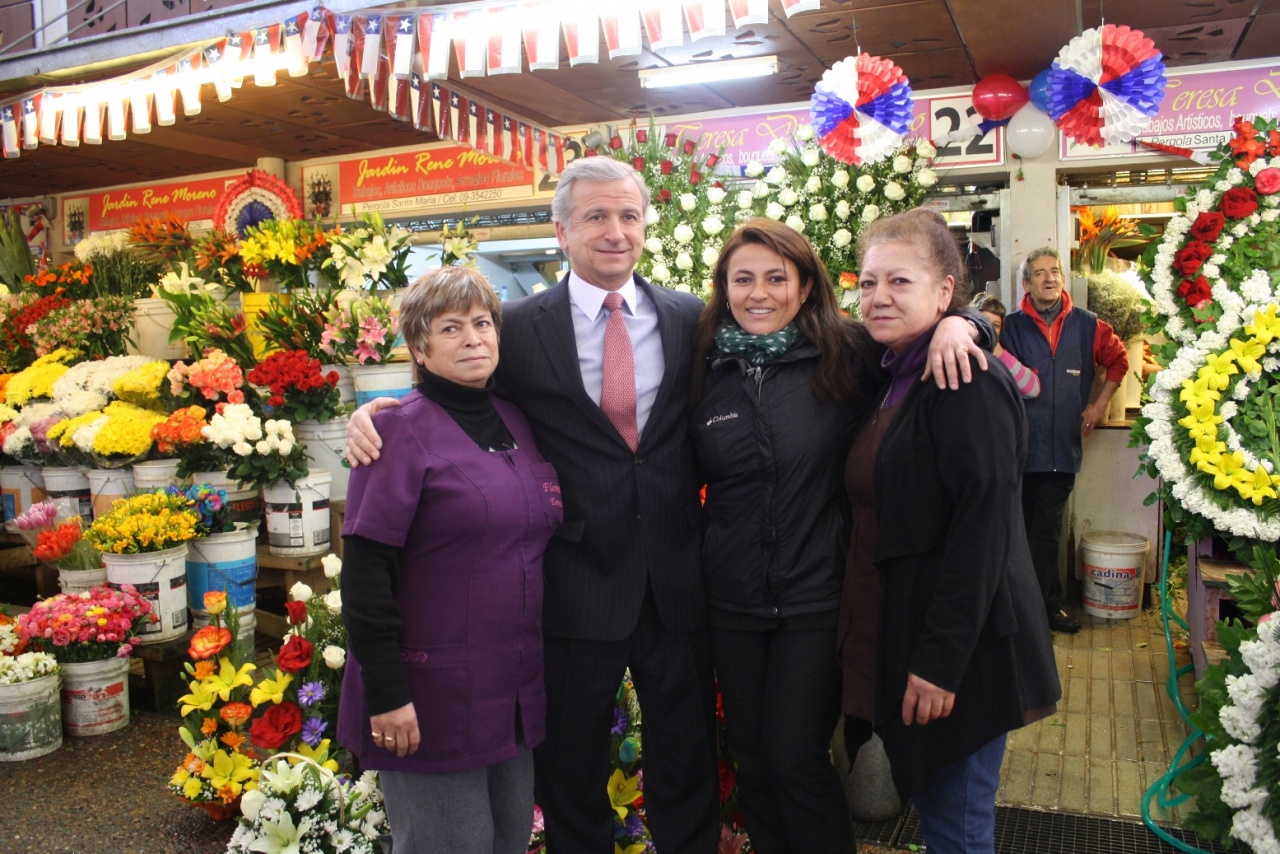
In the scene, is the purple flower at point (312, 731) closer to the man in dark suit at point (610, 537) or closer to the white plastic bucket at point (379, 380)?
the man in dark suit at point (610, 537)

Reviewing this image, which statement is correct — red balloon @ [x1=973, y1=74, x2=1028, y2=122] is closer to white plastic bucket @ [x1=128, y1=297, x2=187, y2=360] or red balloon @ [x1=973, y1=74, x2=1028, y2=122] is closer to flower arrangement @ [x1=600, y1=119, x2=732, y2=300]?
flower arrangement @ [x1=600, y1=119, x2=732, y2=300]

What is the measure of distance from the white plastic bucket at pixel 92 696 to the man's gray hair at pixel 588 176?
2.63 m

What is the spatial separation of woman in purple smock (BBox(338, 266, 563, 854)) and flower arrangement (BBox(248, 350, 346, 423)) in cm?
235

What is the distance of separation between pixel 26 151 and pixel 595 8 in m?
5.84

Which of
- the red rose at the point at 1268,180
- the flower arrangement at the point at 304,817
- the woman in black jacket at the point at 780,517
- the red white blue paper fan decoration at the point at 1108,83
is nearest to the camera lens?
the woman in black jacket at the point at 780,517

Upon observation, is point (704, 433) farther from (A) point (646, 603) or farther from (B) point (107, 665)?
(B) point (107, 665)

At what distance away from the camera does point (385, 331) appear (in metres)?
4.14

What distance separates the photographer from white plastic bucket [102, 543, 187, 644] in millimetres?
3748

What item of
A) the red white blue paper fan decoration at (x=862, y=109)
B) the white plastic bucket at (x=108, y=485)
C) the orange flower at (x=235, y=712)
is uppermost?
the red white blue paper fan decoration at (x=862, y=109)

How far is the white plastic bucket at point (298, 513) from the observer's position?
13.5 feet

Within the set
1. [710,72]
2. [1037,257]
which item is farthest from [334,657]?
[710,72]

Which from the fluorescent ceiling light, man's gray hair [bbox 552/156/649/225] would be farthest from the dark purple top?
the fluorescent ceiling light

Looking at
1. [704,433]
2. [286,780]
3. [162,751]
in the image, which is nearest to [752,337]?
[704,433]

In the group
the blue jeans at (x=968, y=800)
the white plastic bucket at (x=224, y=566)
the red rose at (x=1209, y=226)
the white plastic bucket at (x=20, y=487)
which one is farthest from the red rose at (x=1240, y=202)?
the white plastic bucket at (x=20, y=487)
